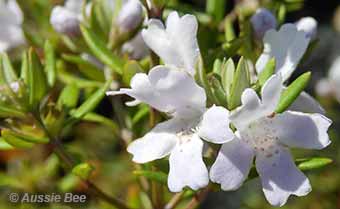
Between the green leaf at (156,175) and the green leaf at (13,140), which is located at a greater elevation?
the green leaf at (13,140)

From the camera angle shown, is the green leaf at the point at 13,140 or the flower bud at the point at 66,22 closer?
the green leaf at the point at 13,140

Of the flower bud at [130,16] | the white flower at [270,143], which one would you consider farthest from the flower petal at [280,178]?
the flower bud at [130,16]

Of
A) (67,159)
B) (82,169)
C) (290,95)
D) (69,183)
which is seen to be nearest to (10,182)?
(69,183)

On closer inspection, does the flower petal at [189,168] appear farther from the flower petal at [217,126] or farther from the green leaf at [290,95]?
the green leaf at [290,95]

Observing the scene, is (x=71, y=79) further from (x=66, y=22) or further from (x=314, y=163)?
(x=314, y=163)

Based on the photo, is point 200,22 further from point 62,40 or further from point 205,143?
point 205,143

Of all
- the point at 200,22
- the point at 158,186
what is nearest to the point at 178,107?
the point at 158,186

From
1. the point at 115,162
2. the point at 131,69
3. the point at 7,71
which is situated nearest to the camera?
the point at 131,69
